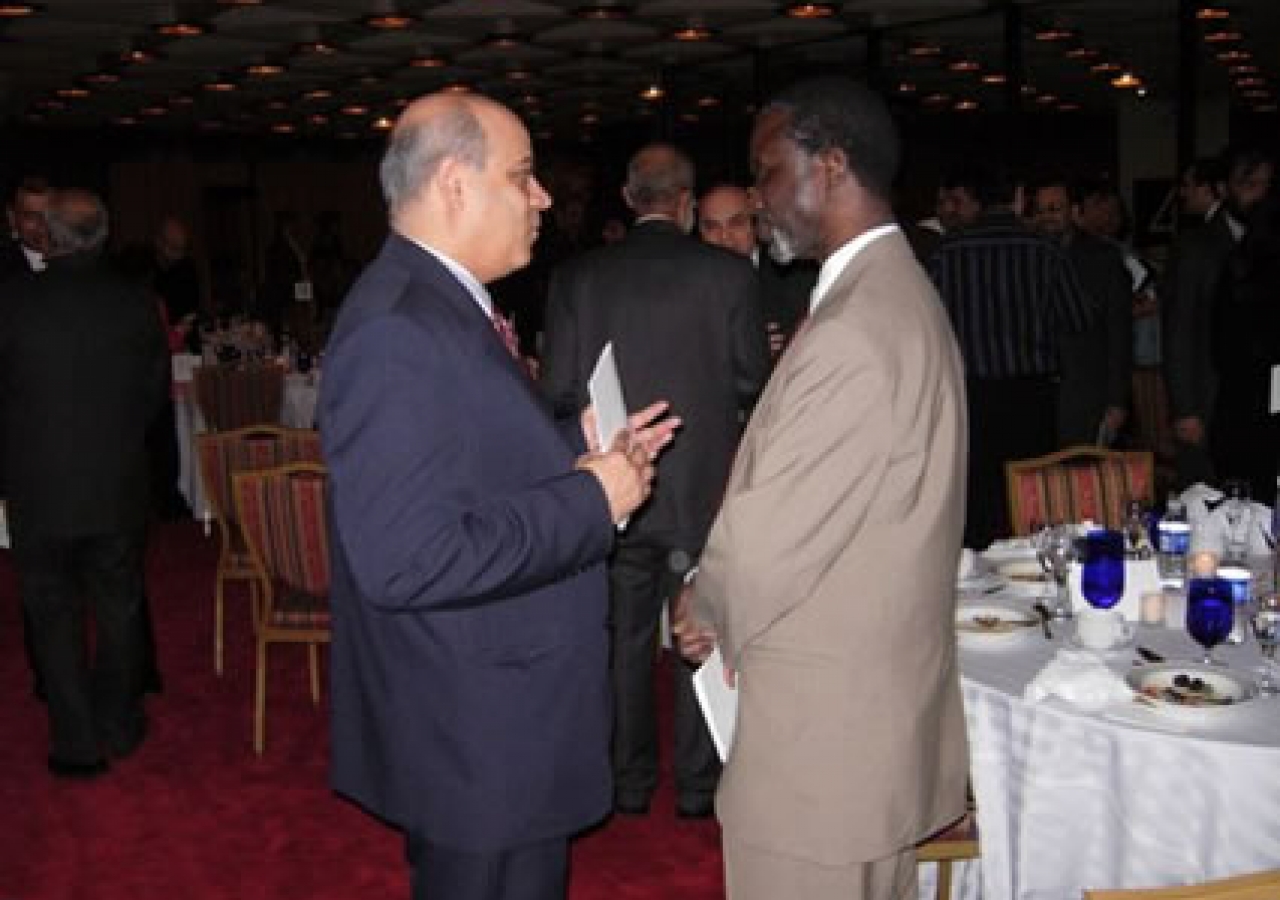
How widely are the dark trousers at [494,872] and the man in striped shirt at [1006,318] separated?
3.02 meters

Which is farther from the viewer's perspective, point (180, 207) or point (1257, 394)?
point (180, 207)

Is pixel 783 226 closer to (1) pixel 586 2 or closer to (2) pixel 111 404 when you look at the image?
(2) pixel 111 404

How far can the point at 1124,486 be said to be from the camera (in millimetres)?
3814

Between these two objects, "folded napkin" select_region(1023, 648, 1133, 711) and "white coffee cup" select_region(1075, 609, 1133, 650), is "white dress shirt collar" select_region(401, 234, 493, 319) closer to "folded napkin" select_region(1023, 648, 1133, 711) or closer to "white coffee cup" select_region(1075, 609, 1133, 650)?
"folded napkin" select_region(1023, 648, 1133, 711)

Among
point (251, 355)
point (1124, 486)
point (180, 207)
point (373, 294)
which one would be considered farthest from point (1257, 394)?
point (180, 207)

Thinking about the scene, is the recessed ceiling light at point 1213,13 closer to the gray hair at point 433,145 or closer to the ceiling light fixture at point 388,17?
the ceiling light fixture at point 388,17

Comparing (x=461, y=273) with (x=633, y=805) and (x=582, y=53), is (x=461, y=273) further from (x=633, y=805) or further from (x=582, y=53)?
(x=582, y=53)

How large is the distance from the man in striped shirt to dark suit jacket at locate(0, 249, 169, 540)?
8.63ft

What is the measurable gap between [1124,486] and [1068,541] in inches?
38.3

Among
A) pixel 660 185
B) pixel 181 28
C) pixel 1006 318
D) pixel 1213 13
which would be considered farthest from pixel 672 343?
pixel 1213 13

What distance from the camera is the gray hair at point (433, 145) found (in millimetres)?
1817

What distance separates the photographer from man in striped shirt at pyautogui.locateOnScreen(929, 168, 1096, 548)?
15.6 feet

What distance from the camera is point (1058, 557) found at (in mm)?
2881

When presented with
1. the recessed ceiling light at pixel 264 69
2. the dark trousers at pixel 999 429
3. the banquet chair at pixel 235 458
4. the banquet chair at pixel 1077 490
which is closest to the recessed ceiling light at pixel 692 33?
the recessed ceiling light at pixel 264 69
